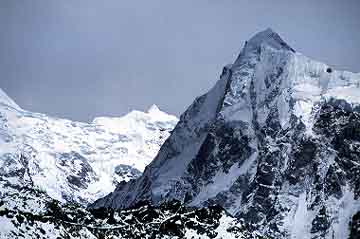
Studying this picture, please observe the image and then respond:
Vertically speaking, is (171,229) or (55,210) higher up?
(171,229)

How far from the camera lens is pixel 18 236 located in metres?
124

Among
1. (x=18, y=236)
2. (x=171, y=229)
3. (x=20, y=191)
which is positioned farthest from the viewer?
(x=171, y=229)

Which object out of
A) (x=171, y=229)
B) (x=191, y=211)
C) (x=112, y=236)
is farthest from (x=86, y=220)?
(x=191, y=211)

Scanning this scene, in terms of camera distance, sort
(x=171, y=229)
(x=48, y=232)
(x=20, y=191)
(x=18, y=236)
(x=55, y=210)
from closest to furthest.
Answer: (x=18, y=236), (x=48, y=232), (x=55, y=210), (x=20, y=191), (x=171, y=229)

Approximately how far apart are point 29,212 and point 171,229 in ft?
126

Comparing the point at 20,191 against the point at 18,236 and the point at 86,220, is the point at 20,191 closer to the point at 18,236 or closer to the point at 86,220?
the point at 86,220

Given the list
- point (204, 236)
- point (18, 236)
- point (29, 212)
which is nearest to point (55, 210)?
point (29, 212)

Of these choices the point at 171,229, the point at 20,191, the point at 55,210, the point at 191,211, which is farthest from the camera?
the point at 191,211

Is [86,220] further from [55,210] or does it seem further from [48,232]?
[48,232]

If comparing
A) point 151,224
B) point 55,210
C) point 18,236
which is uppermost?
point 151,224

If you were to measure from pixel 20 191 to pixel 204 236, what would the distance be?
37.8m

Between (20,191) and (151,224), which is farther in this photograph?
(151,224)

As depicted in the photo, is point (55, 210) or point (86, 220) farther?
point (86, 220)

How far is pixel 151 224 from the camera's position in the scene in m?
168
